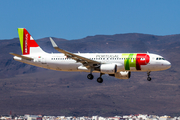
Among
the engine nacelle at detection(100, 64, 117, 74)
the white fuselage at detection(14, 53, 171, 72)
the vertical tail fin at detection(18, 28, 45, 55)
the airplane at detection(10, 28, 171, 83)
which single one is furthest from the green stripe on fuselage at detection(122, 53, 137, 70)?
the vertical tail fin at detection(18, 28, 45, 55)

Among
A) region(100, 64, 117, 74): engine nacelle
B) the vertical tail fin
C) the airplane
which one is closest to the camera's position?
region(100, 64, 117, 74): engine nacelle

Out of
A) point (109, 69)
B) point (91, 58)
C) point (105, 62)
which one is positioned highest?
point (91, 58)

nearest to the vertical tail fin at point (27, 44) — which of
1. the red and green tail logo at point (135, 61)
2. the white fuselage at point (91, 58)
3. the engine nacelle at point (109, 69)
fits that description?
the white fuselage at point (91, 58)

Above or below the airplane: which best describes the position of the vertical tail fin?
above

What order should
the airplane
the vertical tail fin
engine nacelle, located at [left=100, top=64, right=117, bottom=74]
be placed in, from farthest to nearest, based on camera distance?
the vertical tail fin → the airplane → engine nacelle, located at [left=100, top=64, right=117, bottom=74]

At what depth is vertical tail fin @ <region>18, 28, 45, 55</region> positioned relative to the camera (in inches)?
3346

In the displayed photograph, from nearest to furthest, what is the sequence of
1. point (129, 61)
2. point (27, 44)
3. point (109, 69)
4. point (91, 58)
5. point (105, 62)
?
point (109, 69) < point (129, 61) < point (105, 62) < point (91, 58) < point (27, 44)

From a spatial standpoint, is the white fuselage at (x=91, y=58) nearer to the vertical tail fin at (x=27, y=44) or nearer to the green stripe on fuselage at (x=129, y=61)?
the green stripe on fuselage at (x=129, y=61)

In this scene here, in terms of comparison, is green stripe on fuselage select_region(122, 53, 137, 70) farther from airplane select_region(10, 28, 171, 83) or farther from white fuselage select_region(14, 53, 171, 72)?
white fuselage select_region(14, 53, 171, 72)

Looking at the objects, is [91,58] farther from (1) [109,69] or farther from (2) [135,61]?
(2) [135,61]

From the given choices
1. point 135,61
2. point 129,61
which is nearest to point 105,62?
point 129,61

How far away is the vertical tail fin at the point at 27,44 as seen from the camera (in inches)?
3346

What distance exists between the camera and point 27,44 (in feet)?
282

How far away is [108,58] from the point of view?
77.6 metres
